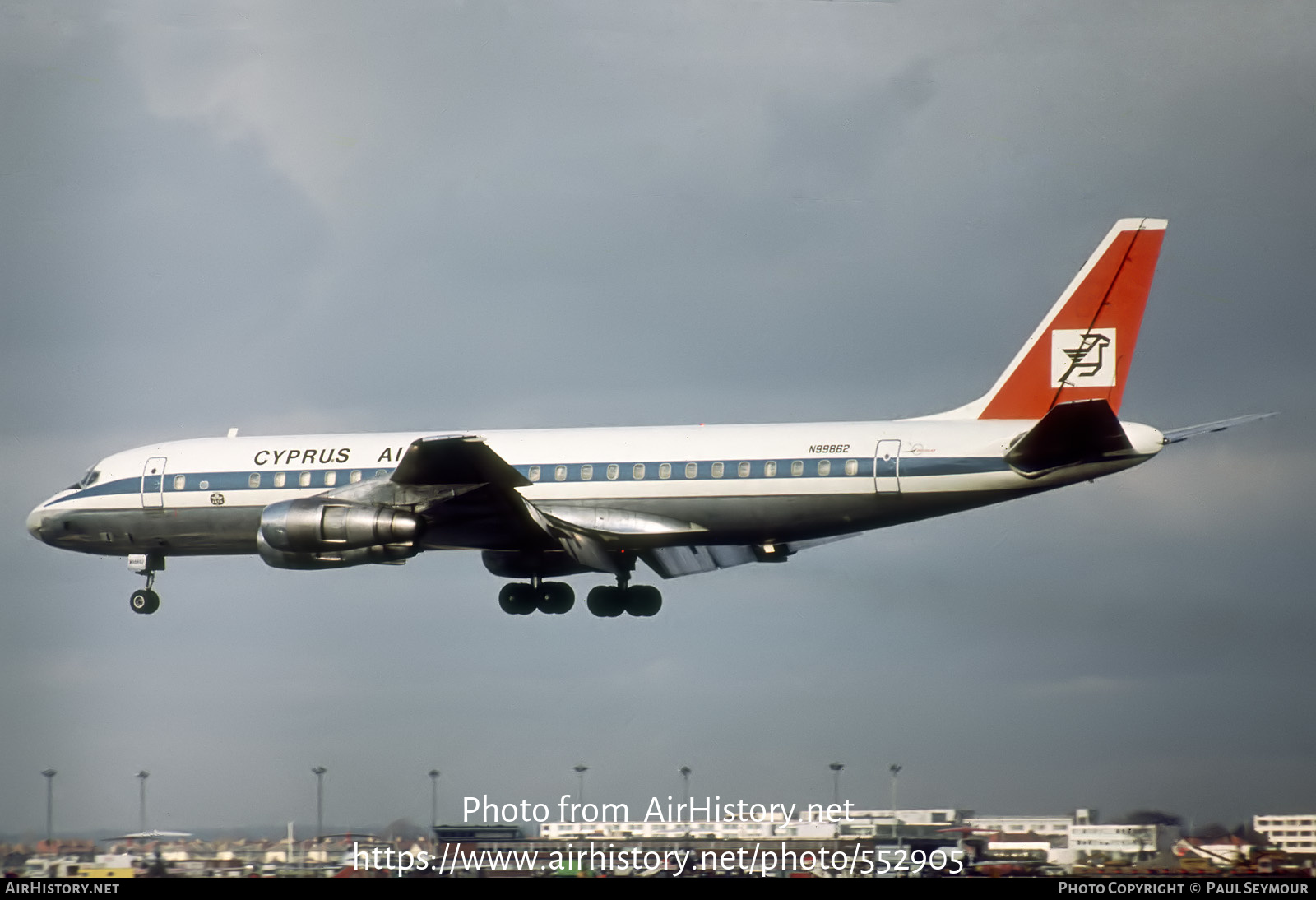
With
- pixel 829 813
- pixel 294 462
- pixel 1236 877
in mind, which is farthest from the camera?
pixel 294 462

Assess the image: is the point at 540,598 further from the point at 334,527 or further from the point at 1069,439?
the point at 1069,439

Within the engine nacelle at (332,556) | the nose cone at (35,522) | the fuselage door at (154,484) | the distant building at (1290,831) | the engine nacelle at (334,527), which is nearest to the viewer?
the distant building at (1290,831)

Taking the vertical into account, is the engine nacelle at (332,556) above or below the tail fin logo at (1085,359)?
below

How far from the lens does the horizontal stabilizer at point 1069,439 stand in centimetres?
3272

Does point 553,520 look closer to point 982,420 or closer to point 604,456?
point 604,456

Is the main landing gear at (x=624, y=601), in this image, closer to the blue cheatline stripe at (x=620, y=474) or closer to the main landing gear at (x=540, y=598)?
the main landing gear at (x=540, y=598)

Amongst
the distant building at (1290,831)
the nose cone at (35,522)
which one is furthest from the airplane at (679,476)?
the distant building at (1290,831)

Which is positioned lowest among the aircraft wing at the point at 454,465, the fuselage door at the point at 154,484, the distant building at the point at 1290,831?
the distant building at the point at 1290,831

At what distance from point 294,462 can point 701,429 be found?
31.9 feet

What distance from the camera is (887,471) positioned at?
116ft

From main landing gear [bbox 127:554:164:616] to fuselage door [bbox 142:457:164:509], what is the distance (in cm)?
151

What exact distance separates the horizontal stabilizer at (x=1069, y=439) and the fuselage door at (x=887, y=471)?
2.20 m

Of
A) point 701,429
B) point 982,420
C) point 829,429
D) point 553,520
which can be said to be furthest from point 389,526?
point 982,420
